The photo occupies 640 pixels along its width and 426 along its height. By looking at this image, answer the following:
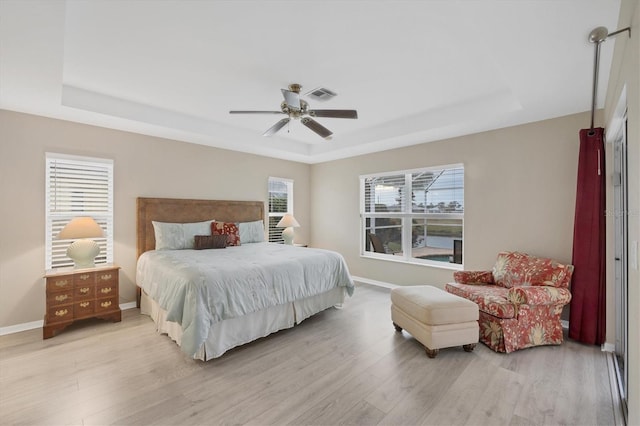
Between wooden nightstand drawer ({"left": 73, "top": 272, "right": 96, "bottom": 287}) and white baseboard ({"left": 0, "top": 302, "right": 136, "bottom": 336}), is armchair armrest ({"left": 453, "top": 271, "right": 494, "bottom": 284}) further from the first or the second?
white baseboard ({"left": 0, "top": 302, "right": 136, "bottom": 336})

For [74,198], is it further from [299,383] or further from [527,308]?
[527,308]

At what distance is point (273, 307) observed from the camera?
121 inches

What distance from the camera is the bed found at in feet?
8.20

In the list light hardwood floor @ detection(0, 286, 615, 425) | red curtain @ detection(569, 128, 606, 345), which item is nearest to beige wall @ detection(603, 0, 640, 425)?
light hardwood floor @ detection(0, 286, 615, 425)

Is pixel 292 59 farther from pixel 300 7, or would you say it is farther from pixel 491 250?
pixel 491 250

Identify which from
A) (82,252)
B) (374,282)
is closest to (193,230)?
(82,252)

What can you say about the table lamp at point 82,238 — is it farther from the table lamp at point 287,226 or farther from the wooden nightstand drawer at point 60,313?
the table lamp at point 287,226

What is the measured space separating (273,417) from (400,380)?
1.02m

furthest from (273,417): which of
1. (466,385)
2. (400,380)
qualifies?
(466,385)

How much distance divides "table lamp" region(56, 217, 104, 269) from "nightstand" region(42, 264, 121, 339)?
0.41ft

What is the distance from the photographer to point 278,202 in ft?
19.6

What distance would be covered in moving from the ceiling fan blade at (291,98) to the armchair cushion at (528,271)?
2957 mm

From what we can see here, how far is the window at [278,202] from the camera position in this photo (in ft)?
19.1

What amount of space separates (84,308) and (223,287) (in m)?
Result: 1.98
